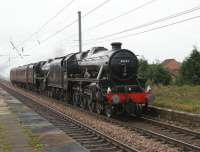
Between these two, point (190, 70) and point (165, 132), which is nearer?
point (165, 132)

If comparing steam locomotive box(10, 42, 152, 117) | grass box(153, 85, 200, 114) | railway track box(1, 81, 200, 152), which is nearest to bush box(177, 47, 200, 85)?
grass box(153, 85, 200, 114)

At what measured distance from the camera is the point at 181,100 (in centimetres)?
2194

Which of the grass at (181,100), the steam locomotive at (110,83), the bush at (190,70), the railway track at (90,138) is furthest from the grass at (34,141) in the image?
the bush at (190,70)

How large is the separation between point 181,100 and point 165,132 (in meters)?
7.19

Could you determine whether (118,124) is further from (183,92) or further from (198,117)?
(183,92)

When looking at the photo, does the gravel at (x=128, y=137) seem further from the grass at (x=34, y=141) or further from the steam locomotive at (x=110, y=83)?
the grass at (x=34, y=141)

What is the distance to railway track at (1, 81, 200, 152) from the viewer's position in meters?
12.0

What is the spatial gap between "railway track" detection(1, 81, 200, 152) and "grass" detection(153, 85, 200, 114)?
162 cm

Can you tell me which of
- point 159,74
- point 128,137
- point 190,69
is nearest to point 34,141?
point 128,137

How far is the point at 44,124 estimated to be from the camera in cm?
1648

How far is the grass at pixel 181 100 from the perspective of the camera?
60.5 ft

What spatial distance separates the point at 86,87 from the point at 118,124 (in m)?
5.34

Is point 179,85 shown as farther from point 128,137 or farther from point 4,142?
point 4,142

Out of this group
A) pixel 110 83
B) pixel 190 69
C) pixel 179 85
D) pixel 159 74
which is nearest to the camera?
pixel 110 83
